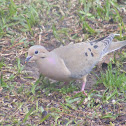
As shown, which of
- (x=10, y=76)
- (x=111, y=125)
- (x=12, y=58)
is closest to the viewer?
(x=111, y=125)

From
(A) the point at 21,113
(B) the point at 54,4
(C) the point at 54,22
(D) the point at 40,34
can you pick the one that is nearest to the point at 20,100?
(A) the point at 21,113

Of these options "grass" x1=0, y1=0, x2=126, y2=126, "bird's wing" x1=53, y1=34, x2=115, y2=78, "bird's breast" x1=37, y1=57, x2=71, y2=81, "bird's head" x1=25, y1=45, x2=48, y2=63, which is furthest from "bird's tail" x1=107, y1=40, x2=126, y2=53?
"bird's head" x1=25, y1=45, x2=48, y2=63

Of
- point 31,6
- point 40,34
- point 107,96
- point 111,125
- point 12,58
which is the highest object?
point 31,6

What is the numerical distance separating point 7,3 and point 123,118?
3285mm

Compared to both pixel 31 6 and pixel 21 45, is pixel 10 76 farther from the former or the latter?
pixel 31 6

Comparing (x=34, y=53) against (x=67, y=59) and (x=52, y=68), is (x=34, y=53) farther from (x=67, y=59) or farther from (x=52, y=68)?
(x=67, y=59)

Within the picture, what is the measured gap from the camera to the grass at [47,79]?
14.0 feet

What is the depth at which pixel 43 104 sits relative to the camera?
4.43 metres

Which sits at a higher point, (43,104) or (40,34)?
(40,34)

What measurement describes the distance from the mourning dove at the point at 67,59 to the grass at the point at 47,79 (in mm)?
275

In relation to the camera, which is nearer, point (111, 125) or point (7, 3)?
point (111, 125)

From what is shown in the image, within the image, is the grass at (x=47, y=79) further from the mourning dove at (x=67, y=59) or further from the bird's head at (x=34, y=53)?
the bird's head at (x=34, y=53)

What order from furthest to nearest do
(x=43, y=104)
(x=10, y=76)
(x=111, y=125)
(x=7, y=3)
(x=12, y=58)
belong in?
(x=7, y=3) < (x=12, y=58) < (x=10, y=76) < (x=43, y=104) < (x=111, y=125)

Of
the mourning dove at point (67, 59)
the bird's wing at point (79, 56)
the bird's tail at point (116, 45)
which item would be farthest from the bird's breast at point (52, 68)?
the bird's tail at point (116, 45)
